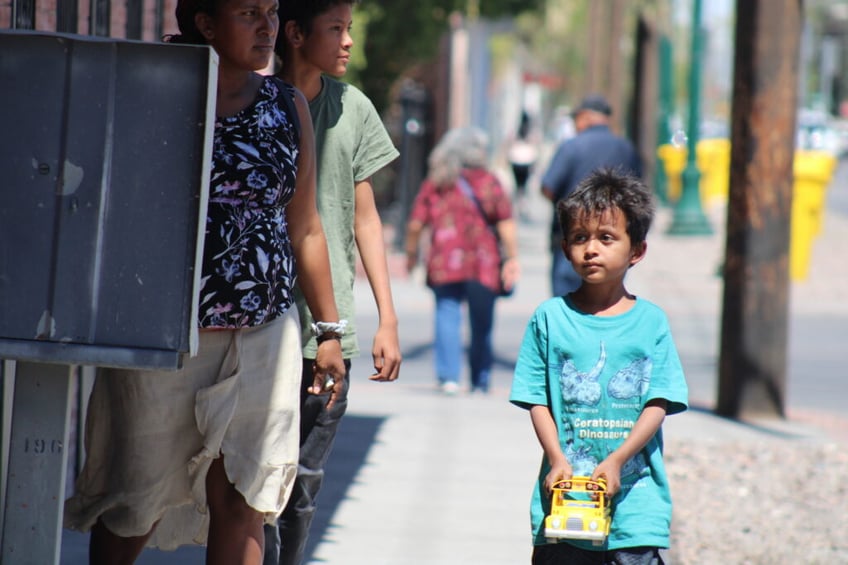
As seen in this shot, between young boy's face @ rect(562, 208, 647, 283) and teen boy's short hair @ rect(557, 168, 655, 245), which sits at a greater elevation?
teen boy's short hair @ rect(557, 168, 655, 245)

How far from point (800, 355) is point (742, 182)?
11.8 ft

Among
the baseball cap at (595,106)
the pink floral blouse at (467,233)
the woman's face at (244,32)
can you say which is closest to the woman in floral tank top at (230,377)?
the woman's face at (244,32)

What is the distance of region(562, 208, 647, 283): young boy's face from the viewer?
372 centimetres

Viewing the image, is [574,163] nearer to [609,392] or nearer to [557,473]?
[609,392]

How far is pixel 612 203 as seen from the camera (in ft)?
12.3

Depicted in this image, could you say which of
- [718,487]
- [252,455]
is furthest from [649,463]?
[718,487]

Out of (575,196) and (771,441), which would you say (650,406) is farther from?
(771,441)

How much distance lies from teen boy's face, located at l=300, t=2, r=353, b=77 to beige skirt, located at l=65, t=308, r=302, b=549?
0.84 metres

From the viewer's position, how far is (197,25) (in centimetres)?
366

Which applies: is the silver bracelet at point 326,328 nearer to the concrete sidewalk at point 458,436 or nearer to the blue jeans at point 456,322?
the concrete sidewalk at point 458,436

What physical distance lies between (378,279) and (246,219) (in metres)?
0.72

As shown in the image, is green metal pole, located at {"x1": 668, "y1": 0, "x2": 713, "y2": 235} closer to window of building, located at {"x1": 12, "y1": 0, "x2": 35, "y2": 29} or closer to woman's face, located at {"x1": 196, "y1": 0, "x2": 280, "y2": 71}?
window of building, located at {"x1": 12, "y1": 0, "x2": 35, "y2": 29}

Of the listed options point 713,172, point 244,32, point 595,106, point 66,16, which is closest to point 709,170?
point 713,172

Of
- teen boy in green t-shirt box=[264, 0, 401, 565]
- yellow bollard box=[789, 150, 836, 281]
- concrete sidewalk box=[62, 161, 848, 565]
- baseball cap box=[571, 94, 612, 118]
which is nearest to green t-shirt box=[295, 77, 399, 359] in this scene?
teen boy in green t-shirt box=[264, 0, 401, 565]
